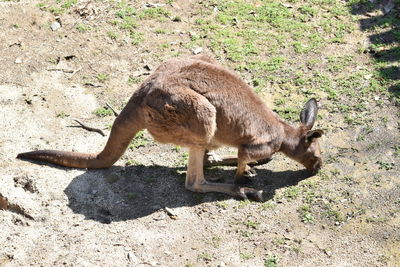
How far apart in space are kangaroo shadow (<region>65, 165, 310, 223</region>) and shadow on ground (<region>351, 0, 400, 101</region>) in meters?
2.40

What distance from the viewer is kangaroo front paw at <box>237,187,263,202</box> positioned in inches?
260

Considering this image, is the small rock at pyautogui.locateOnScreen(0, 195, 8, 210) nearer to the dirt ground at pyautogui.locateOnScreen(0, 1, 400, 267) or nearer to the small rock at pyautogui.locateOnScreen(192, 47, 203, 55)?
the dirt ground at pyautogui.locateOnScreen(0, 1, 400, 267)

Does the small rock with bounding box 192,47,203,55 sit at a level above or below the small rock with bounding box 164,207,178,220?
above

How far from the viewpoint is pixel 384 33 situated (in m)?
9.39

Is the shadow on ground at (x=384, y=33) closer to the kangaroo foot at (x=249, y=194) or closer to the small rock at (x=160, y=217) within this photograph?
the kangaroo foot at (x=249, y=194)

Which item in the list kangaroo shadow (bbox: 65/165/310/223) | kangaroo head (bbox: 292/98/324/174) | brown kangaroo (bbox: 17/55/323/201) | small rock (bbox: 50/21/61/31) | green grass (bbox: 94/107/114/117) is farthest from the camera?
small rock (bbox: 50/21/61/31)

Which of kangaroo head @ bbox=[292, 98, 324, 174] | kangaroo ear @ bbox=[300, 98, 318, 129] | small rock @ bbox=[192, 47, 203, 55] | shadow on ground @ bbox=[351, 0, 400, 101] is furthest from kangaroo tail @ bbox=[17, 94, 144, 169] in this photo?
shadow on ground @ bbox=[351, 0, 400, 101]

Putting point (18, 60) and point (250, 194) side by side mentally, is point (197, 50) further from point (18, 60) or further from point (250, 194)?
point (250, 194)

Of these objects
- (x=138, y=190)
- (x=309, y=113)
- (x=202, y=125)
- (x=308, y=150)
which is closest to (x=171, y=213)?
(x=138, y=190)

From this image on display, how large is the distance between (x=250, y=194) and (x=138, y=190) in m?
1.24

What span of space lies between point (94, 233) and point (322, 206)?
7.92ft

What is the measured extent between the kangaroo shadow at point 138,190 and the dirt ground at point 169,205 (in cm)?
1

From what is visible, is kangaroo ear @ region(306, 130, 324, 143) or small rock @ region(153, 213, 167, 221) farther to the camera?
kangaroo ear @ region(306, 130, 324, 143)

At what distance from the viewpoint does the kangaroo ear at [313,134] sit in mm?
6594
